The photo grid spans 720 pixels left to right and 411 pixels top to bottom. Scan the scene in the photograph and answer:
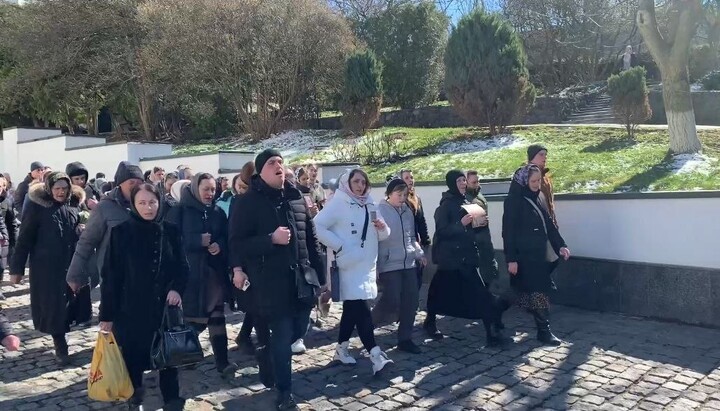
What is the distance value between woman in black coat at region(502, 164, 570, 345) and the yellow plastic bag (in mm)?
3724

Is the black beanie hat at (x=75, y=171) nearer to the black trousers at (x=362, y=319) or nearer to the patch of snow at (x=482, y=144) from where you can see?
the black trousers at (x=362, y=319)

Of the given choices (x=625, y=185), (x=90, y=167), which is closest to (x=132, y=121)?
(x=90, y=167)

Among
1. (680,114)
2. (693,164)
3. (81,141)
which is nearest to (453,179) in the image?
(693,164)

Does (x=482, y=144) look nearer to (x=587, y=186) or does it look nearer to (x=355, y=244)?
(x=587, y=186)

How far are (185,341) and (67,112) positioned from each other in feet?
70.4

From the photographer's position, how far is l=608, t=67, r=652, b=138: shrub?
15000mm

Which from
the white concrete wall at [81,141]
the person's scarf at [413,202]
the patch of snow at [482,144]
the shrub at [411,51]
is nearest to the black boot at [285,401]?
the person's scarf at [413,202]

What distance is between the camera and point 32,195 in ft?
21.0

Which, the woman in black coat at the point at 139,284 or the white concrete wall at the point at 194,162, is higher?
the white concrete wall at the point at 194,162

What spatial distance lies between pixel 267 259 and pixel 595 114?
60.3 ft

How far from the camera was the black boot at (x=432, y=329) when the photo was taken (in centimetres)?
717

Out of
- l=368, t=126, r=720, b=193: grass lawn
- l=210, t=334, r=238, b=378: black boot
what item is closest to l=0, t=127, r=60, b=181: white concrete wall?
l=368, t=126, r=720, b=193: grass lawn

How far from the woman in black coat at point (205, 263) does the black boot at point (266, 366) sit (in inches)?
14.3

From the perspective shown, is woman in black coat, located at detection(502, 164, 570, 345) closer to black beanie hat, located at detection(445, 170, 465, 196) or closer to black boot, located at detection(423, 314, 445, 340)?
black beanie hat, located at detection(445, 170, 465, 196)
